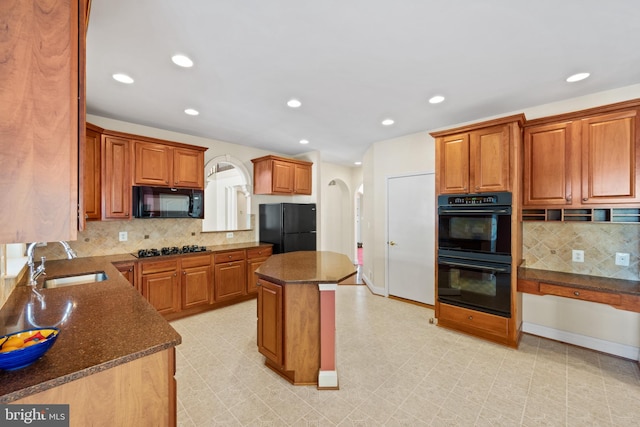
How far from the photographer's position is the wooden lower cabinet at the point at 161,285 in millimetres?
3244

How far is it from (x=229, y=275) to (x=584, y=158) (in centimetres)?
440

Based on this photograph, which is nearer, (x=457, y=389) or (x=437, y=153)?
(x=457, y=389)

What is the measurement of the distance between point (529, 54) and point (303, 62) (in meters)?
1.74

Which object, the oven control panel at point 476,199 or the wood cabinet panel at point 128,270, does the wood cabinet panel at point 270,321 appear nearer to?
the wood cabinet panel at point 128,270

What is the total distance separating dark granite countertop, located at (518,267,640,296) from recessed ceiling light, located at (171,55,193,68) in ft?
12.1

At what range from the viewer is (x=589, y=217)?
2.62m

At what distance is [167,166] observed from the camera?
3.59 m

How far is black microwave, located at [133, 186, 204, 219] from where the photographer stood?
3.33m

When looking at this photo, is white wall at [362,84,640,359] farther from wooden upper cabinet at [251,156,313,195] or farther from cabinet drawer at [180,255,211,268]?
cabinet drawer at [180,255,211,268]

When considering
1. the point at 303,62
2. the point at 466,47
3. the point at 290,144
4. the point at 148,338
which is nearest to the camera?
the point at 148,338

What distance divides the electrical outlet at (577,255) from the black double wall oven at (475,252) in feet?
2.56

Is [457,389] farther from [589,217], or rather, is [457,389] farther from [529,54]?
[529,54]

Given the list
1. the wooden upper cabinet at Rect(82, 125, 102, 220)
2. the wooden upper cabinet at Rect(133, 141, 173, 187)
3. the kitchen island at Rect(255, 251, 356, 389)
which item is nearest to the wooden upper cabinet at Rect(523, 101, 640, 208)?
the kitchen island at Rect(255, 251, 356, 389)

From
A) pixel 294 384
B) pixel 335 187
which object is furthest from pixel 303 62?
pixel 335 187
